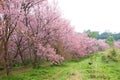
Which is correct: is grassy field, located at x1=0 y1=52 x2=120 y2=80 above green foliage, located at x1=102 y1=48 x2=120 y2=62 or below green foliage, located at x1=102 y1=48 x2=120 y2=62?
below

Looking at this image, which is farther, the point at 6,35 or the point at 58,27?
the point at 58,27

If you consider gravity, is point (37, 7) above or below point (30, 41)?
above

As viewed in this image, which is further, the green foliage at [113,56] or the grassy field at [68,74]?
the green foliage at [113,56]

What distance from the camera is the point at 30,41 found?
114ft

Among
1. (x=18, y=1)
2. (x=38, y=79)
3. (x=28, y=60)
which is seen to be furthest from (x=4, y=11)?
(x=28, y=60)

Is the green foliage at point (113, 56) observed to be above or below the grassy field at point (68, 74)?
above

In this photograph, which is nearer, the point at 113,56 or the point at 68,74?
the point at 68,74

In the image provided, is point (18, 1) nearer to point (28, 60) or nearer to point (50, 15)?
point (50, 15)

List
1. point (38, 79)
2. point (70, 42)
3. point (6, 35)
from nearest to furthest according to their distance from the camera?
point (38, 79), point (6, 35), point (70, 42)

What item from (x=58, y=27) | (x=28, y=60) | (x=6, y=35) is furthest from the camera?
(x=28, y=60)

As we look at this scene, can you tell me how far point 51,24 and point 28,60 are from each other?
1095 centimetres

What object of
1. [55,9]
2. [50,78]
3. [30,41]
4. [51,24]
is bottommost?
[50,78]

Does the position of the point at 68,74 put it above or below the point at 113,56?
below

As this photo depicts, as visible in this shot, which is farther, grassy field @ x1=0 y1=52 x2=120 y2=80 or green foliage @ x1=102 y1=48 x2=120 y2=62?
green foliage @ x1=102 y1=48 x2=120 y2=62
